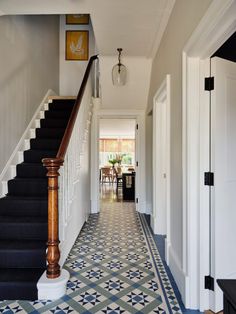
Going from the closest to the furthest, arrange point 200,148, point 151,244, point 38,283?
point 200,148 → point 38,283 → point 151,244

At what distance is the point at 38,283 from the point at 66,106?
11.6ft

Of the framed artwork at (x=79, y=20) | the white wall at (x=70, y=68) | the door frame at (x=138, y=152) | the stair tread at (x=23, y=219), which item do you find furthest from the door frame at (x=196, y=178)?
the framed artwork at (x=79, y=20)

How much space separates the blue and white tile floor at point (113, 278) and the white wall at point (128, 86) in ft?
7.86

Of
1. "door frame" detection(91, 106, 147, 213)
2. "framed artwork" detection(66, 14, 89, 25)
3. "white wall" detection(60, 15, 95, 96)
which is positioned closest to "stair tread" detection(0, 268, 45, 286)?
"door frame" detection(91, 106, 147, 213)

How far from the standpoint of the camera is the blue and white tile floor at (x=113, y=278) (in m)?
1.93

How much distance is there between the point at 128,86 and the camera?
4395 mm

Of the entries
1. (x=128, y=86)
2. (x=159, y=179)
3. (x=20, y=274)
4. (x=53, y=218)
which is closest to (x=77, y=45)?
(x=128, y=86)

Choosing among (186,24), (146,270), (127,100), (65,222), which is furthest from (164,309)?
(127,100)

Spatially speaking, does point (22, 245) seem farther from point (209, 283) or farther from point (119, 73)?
point (119, 73)

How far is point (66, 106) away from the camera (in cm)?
488

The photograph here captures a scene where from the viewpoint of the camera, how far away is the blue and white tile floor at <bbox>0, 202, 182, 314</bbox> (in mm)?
1935

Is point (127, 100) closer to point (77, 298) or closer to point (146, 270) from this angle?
point (146, 270)

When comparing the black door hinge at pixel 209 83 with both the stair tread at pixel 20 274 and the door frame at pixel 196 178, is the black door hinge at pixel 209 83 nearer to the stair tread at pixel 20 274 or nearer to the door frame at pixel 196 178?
the door frame at pixel 196 178

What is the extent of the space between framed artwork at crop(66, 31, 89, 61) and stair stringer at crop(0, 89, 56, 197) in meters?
1.48
